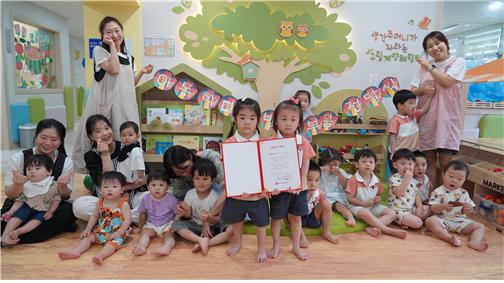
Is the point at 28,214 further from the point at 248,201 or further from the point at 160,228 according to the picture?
the point at 248,201

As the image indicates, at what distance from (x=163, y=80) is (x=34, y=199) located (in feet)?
5.49

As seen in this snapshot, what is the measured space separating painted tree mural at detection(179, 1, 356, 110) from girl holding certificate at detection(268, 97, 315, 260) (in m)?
1.93

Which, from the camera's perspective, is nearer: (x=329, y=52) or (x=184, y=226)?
(x=184, y=226)

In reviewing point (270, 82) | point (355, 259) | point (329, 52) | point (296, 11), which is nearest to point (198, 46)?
point (270, 82)

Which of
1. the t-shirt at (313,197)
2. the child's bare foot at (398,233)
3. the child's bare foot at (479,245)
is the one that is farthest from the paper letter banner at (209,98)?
the child's bare foot at (479,245)

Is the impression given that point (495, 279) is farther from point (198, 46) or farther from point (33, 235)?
point (198, 46)

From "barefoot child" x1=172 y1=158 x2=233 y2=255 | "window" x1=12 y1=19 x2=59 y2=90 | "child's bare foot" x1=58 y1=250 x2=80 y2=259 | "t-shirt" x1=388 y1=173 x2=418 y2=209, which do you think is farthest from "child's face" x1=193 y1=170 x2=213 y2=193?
"window" x1=12 y1=19 x2=59 y2=90

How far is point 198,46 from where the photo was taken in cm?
395

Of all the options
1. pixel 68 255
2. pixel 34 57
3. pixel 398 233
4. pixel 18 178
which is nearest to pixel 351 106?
pixel 398 233

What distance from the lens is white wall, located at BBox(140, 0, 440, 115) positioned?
154 inches

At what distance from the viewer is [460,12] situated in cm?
588

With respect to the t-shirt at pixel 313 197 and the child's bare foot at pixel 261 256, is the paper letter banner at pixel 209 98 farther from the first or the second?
the child's bare foot at pixel 261 256

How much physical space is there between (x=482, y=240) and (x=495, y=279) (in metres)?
0.55

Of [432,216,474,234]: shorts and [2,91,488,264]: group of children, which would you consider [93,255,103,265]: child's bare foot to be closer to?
[2,91,488,264]: group of children
